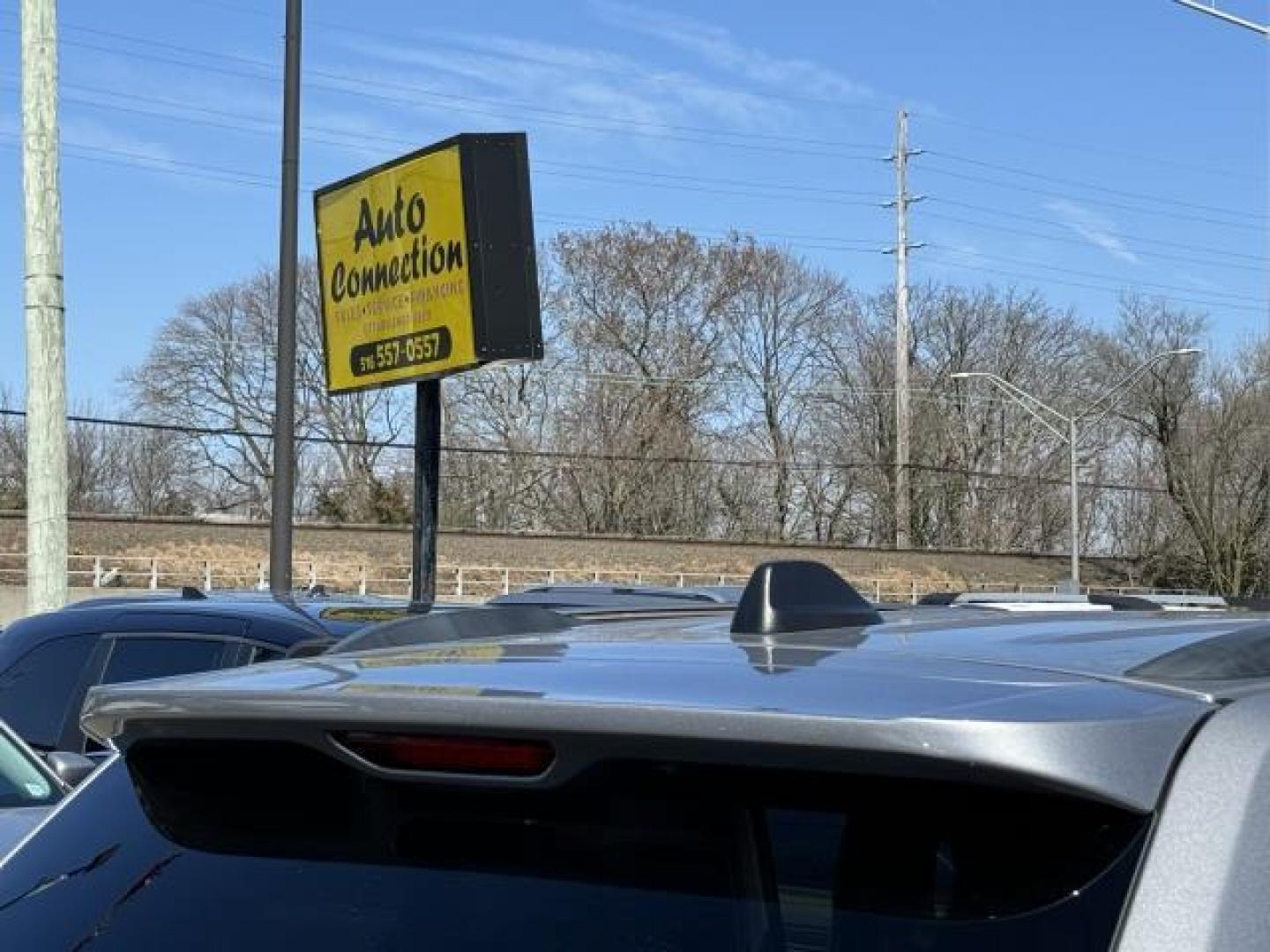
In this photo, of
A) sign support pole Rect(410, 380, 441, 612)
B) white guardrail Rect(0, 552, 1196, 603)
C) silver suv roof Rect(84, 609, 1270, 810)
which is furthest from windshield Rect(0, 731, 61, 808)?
white guardrail Rect(0, 552, 1196, 603)

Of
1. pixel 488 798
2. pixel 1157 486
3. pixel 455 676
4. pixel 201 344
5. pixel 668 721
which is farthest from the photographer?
pixel 201 344

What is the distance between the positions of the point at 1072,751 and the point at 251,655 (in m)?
5.66

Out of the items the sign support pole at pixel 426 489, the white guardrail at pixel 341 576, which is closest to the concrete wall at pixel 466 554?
the white guardrail at pixel 341 576

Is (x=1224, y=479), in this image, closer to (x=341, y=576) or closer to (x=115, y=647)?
(x=341, y=576)

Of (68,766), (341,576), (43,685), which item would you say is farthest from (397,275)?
(341,576)

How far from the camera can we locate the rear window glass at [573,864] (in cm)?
172

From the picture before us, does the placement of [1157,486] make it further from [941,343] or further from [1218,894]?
[1218,894]

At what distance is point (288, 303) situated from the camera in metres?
15.6

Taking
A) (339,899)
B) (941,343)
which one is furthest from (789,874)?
(941,343)

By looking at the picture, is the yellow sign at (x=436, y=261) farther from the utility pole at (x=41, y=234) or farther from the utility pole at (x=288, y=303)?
the utility pole at (x=41, y=234)

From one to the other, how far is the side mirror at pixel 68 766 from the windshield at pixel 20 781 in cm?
6

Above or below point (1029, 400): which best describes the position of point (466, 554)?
below

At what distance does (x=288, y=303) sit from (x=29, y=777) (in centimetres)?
995

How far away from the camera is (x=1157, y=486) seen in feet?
198
